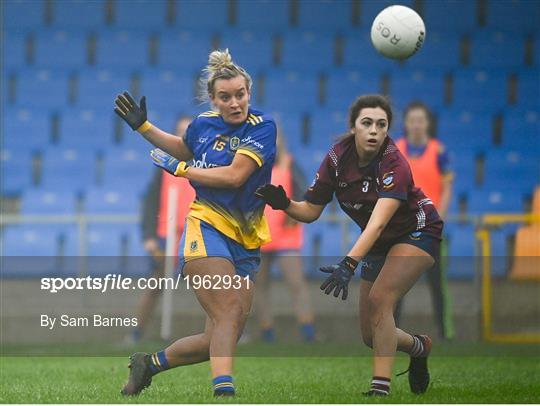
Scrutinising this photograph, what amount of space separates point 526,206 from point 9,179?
20.7 ft

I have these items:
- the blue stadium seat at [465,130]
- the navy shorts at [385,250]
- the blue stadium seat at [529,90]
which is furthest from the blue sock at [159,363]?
the blue stadium seat at [529,90]

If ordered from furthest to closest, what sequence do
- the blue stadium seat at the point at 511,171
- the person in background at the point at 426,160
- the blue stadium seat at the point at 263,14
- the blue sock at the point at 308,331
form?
the blue stadium seat at the point at 263,14, the blue stadium seat at the point at 511,171, the blue sock at the point at 308,331, the person in background at the point at 426,160

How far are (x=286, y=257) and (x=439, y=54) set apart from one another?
18.8 feet

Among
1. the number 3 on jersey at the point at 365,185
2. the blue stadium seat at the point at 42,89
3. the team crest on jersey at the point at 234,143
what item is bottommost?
the number 3 on jersey at the point at 365,185

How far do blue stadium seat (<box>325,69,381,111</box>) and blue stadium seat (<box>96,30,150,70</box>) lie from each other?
96.0 inches

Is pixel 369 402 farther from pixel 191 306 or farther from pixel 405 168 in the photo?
pixel 191 306

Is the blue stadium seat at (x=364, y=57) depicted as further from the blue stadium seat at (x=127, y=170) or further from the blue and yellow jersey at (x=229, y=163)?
the blue and yellow jersey at (x=229, y=163)

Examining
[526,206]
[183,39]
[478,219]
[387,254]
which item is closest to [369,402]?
[387,254]

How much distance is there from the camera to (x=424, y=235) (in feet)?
21.8

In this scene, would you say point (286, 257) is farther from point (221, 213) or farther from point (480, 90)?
point (480, 90)

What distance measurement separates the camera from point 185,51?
16.0 meters

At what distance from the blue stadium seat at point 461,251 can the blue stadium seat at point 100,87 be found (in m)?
5.46

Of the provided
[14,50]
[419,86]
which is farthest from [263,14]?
[14,50]

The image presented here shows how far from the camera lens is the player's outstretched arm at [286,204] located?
635cm
